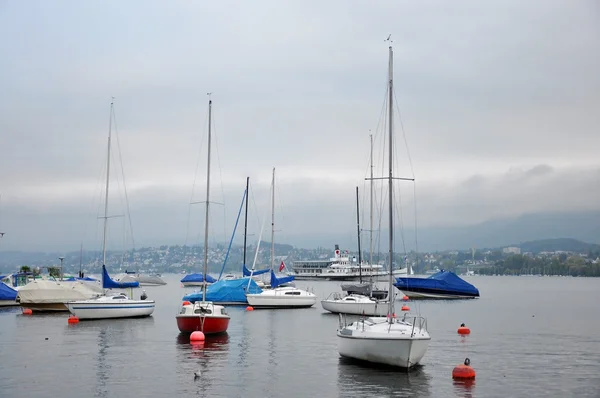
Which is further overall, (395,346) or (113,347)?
(113,347)

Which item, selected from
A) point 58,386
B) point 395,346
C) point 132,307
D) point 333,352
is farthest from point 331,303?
point 58,386

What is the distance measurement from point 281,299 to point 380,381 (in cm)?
4169

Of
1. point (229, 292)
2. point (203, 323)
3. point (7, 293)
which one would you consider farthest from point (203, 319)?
point (7, 293)

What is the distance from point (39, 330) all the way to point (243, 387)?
26.8 meters

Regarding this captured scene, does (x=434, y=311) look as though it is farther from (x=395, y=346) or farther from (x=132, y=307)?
(x=395, y=346)

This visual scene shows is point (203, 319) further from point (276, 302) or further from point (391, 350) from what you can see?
point (276, 302)

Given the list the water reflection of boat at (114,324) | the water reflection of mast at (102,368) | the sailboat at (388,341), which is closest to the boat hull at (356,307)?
the water reflection of boat at (114,324)

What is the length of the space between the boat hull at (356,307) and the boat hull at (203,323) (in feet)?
61.0

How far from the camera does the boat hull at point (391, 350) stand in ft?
97.6

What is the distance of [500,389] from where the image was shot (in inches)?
1104

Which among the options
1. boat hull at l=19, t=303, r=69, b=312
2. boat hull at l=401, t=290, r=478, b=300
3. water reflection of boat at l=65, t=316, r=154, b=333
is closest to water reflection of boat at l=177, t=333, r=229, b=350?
water reflection of boat at l=65, t=316, r=154, b=333

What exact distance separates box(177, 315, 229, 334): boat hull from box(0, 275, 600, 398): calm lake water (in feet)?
2.47

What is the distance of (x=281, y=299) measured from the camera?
70000 millimetres

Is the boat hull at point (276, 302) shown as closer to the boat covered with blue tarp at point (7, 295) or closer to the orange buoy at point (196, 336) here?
the boat covered with blue tarp at point (7, 295)
